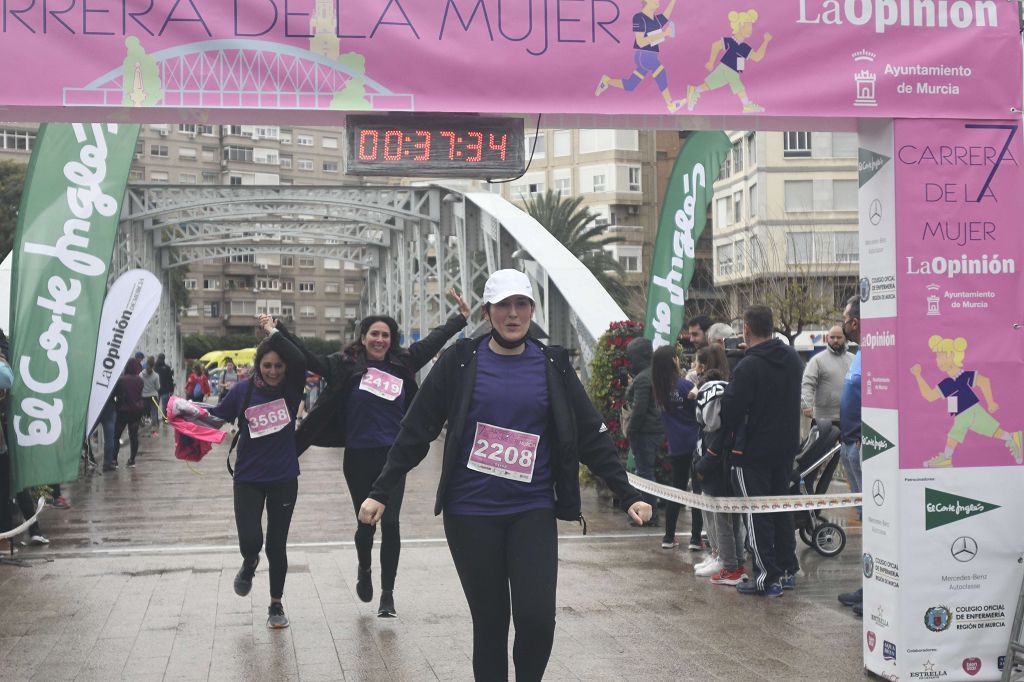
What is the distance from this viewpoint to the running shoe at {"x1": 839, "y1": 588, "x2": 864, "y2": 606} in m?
8.18

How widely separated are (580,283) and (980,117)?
1260cm

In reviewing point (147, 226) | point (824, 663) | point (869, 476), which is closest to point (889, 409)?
point (869, 476)

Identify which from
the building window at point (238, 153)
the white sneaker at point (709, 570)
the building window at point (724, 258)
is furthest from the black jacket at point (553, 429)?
the building window at point (238, 153)

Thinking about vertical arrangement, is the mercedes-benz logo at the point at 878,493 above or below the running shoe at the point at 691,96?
below

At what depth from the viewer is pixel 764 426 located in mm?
8734

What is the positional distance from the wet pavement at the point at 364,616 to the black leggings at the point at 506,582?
1.45 m

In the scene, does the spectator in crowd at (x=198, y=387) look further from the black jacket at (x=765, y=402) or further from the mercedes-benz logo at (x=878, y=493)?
the mercedes-benz logo at (x=878, y=493)

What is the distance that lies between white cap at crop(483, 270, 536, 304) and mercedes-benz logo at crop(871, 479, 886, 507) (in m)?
2.48

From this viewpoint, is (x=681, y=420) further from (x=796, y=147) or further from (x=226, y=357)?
(x=226, y=357)

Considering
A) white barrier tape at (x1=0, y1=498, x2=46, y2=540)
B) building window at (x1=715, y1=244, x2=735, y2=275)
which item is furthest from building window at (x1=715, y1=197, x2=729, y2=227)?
white barrier tape at (x1=0, y1=498, x2=46, y2=540)

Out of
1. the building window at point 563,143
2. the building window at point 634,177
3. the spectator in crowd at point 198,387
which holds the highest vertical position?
the building window at point 563,143

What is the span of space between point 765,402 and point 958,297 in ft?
7.70

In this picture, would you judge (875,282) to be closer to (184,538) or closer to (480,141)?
(480,141)

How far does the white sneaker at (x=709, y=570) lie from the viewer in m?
9.39
